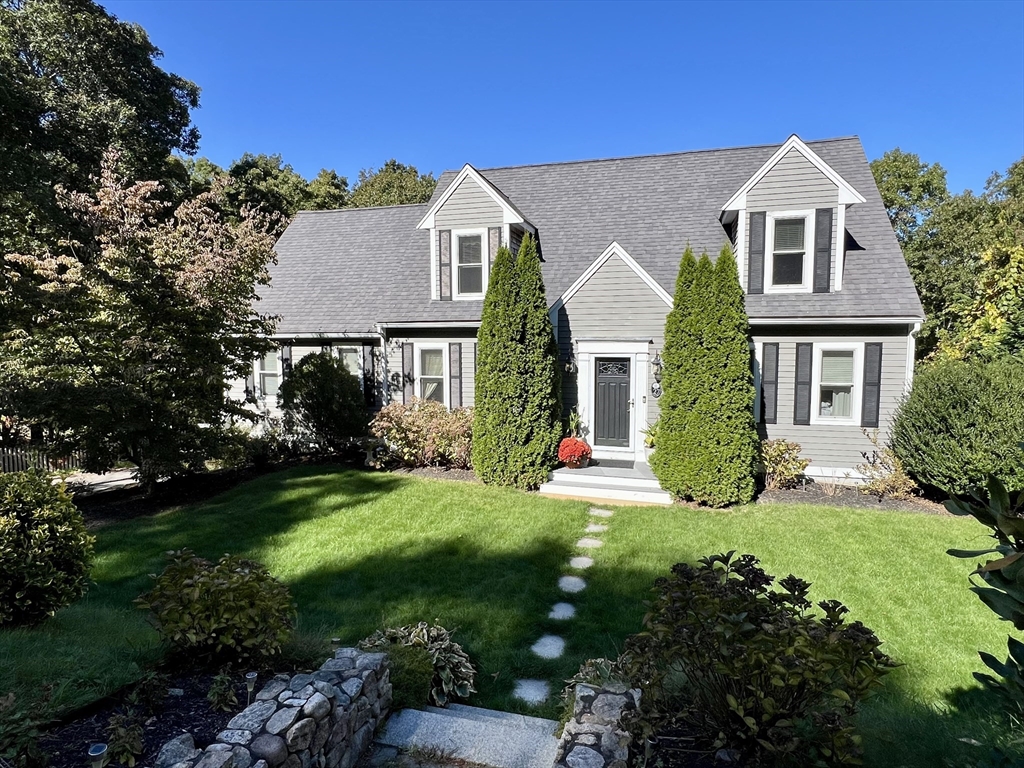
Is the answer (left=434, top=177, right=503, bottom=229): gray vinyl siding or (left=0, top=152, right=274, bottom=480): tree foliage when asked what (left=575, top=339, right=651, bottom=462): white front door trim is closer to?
(left=434, top=177, right=503, bottom=229): gray vinyl siding

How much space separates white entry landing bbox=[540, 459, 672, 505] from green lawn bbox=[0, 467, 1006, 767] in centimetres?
65

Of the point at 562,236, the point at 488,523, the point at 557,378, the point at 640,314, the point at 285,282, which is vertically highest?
the point at 562,236

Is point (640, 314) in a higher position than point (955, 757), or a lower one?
higher

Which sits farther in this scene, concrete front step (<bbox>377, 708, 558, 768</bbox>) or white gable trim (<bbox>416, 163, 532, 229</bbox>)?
white gable trim (<bbox>416, 163, 532, 229</bbox>)

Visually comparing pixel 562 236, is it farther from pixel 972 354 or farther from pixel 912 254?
pixel 912 254

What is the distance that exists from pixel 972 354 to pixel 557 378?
863 cm


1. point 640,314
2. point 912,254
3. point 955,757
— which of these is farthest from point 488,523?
point 912,254

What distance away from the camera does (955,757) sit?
2.71 m

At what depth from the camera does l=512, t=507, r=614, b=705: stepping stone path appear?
4152 mm

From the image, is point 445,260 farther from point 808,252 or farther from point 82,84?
point 82,84

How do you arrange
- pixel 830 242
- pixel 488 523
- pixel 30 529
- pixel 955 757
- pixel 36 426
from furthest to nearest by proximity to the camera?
pixel 830 242, pixel 36 426, pixel 488 523, pixel 30 529, pixel 955 757

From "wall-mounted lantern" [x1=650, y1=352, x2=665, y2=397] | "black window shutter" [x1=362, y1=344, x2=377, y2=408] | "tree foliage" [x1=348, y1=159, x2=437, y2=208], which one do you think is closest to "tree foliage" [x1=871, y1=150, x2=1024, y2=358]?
"wall-mounted lantern" [x1=650, y1=352, x2=665, y2=397]

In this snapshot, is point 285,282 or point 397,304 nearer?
point 397,304

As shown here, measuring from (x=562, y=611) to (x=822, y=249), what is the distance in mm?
8713
